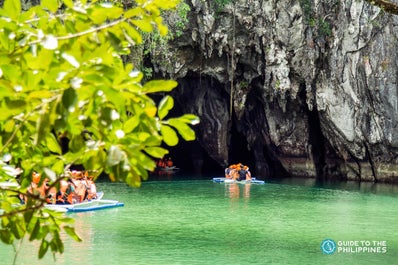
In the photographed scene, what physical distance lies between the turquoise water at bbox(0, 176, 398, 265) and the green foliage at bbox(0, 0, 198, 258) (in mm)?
5853

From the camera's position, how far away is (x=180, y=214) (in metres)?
11.8

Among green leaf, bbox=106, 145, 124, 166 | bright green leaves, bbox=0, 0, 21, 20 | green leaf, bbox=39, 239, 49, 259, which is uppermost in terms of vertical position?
bright green leaves, bbox=0, 0, 21, 20

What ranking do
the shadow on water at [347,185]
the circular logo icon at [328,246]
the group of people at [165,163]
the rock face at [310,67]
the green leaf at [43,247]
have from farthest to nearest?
the group of people at [165,163] → the rock face at [310,67] → the shadow on water at [347,185] → the circular logo icon at [328,246] → the green leaf at [43,247]

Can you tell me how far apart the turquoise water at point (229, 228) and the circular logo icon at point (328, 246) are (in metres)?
0.09

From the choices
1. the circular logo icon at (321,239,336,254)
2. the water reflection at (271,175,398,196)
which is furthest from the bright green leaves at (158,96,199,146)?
the water reflection at (271,175,398,196)

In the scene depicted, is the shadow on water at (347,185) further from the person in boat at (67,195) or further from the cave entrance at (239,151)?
the person in boat at (67,195)

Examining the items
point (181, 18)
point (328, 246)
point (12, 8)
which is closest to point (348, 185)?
point (181, 18)

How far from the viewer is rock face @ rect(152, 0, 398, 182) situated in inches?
770

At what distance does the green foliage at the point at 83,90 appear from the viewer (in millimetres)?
1536

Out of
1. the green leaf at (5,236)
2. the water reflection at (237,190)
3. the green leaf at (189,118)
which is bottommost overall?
the water reflection at (237,190)

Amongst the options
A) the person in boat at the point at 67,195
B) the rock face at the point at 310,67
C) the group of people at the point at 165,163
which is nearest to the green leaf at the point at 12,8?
the person in boat at the point at 67,195

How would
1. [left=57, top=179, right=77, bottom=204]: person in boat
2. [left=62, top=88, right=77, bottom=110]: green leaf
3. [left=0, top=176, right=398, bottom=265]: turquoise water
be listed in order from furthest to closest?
[left=57, top=179, right=77, bottom=204]: person in boat < [left=0, top=176, right=398, bottom=265]: turquoise water < [left=62, top=88, right=77, bottom=110]: green leaf

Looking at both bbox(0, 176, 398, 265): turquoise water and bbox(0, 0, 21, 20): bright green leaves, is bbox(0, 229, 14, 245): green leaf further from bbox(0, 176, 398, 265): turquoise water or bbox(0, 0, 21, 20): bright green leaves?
bbox(0, 176, 398, 265): turquoise water

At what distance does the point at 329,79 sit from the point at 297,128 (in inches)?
105
